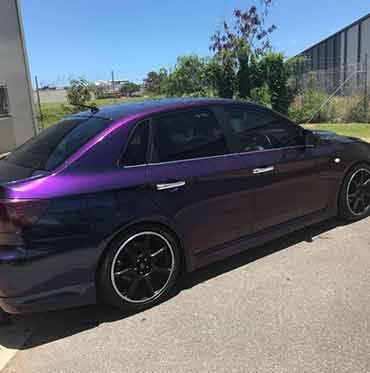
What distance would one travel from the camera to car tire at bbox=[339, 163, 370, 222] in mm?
4910

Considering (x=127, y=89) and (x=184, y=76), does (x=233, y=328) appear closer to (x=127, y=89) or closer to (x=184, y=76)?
(x=184, y=76)

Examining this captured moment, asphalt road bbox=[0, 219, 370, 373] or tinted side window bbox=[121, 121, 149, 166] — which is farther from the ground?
tinted side window bbox=[121, 121, 149, 166]

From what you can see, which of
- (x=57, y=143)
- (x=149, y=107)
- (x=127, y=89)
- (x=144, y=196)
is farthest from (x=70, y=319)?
(x=127, y=89)

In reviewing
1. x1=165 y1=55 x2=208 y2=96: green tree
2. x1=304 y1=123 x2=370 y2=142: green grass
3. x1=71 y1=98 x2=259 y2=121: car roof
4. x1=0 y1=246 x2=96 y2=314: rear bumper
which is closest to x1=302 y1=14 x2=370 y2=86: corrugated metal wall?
x1=165 y1=55 x2=208 y2=96: green tree

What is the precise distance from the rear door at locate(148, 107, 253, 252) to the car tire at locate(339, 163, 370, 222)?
4.93 ft

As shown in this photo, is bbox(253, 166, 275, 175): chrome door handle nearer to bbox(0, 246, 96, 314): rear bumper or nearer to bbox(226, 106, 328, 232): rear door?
bbox(226, 106, 328, 232): rear door

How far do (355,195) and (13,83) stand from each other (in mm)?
10914

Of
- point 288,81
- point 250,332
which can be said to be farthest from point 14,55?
point 250,332

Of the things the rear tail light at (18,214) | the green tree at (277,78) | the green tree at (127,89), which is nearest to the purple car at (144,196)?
the rear tail light at (18,214)

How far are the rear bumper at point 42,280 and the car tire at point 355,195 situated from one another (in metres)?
3.12

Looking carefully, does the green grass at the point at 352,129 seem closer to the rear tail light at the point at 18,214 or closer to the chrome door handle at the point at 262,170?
the chrome door handle at the point at 262,170

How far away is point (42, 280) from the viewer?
3.02 metres

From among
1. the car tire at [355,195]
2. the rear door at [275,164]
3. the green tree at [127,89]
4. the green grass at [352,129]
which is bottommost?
the green grass at [352,129]

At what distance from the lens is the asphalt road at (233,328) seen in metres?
2.80
